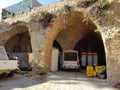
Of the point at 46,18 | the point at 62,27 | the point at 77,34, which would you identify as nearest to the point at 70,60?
the point at 62,27

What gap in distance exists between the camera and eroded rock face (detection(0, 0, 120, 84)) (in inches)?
456

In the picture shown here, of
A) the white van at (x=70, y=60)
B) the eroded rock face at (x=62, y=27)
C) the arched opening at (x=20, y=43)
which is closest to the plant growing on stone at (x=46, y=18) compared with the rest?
the eroded rock face at (x=62, y=27)

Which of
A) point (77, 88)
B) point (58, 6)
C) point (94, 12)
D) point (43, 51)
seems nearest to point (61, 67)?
point (43, 51)

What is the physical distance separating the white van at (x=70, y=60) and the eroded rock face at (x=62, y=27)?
1884 mm

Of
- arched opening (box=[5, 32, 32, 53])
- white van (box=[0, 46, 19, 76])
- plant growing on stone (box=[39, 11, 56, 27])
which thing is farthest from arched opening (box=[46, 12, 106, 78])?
arched opening (box=[5, 32, 32, 53])

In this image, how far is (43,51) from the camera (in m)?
15.5

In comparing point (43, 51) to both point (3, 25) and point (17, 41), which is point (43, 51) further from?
point (17, 41)

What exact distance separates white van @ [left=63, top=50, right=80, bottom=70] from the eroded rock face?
1884mm

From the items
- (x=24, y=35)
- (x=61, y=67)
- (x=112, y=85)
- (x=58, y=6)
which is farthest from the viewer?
(x=24, y=35)

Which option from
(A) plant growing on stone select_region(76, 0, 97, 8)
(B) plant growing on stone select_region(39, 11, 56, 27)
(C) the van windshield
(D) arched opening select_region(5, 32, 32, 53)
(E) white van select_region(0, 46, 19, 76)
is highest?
(A) plant growing on stone select_region(76, 0, 97, 8)

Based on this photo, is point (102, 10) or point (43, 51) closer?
point (102, 10)

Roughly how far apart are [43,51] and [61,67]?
3.48 metres

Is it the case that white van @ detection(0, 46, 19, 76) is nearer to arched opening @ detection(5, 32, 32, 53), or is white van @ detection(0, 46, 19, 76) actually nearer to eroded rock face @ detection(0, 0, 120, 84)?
eroded rock face @ detection(0, 0, 120, 84)

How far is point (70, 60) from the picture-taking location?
1777 cm
